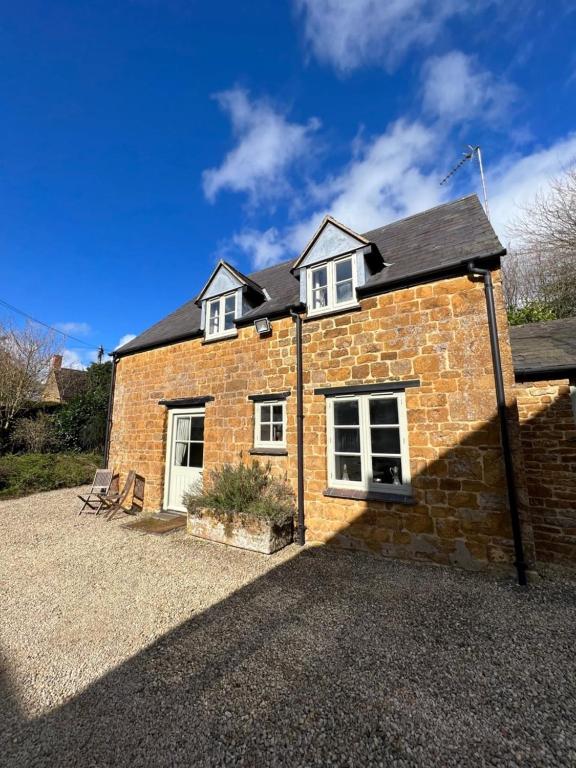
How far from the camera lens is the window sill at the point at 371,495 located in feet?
17.7

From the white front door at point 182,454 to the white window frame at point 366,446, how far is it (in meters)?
3.69

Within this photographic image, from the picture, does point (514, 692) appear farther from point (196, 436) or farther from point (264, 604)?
point (196, 436)

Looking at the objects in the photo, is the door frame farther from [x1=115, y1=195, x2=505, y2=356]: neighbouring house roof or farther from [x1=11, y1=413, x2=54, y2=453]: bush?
[x1=11, y1=413, x2=54, y2=453]: bush

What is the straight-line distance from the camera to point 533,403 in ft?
18.7

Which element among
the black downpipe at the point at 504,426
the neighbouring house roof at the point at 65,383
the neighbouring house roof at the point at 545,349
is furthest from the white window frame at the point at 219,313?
the neighbouring house roof at the point at 65,383

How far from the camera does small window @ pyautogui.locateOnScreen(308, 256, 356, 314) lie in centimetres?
667

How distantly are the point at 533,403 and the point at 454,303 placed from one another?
2275 mm

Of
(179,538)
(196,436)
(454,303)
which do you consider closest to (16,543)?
(179,538)

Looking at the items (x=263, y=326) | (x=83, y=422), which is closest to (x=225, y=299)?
(x=263, y=326)

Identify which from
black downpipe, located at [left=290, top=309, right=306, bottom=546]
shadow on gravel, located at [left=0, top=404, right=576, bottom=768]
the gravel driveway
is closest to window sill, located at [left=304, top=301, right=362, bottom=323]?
black downpipe, located at [left=290, top=309, right=306, bottom=546]

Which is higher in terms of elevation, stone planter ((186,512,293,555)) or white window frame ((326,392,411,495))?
white window frame ((326,392,411,495))

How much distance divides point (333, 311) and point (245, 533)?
15.0 feet

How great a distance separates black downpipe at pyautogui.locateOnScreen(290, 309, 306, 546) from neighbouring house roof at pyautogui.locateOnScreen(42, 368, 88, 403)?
18.0 metres

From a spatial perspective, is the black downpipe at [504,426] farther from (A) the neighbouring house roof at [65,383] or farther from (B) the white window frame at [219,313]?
(A) the neighbouring house roof at [65,383]
